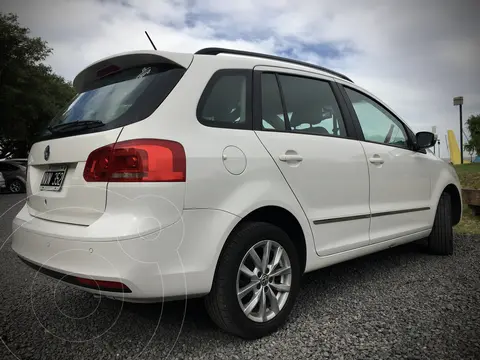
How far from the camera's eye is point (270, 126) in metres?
2.62

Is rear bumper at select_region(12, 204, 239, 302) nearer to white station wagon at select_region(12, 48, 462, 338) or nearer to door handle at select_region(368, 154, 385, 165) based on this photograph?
white station wagon at select_region(12, 48, 462, 338)

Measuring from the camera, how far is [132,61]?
2430 millimetres

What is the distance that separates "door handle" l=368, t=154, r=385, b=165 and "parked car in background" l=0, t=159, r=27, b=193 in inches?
645

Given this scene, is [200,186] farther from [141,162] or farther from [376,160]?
[376,160]

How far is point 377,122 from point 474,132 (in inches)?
1370

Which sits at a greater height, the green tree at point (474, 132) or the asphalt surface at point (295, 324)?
the green tree at point (474, 132)

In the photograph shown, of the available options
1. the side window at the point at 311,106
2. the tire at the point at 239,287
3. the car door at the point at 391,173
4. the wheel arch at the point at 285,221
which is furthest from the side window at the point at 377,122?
the tire at the point at 239,287

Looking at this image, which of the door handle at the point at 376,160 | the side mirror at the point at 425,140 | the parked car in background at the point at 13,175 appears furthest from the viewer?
the parked car in background at the point at 13,175

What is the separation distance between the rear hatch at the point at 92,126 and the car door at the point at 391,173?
180 centimetres

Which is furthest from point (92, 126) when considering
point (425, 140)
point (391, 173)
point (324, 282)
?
point (425, 140)

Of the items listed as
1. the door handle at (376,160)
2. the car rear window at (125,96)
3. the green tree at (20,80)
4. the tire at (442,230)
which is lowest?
the tire at (442,230)

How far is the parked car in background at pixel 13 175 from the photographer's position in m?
16.6

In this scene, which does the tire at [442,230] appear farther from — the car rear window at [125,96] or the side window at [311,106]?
the car rear window at [125,96]

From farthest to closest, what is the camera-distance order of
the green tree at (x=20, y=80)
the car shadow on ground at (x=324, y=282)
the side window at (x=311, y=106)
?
the green tree at (x=20, y=80), the side window at (x=311, y=106), the car shadow on ground at (x=324, y=282)
